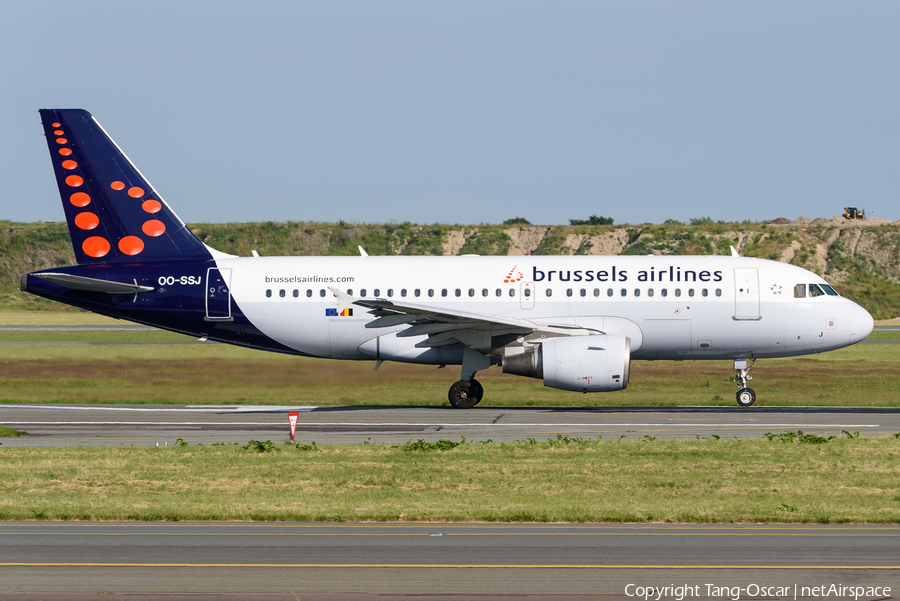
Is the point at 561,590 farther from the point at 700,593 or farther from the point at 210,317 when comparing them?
the point at 210,317

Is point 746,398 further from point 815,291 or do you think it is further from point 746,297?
point 815,291

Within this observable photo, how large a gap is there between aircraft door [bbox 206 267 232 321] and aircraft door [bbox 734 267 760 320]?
1537cm

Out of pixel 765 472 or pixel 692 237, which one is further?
pixel 692 237

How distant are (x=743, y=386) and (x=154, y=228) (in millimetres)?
18877

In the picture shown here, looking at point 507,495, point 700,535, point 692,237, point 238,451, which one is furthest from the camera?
point 692,237

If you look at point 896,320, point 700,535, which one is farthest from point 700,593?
point 896,320

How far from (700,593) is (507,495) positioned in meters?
5.95

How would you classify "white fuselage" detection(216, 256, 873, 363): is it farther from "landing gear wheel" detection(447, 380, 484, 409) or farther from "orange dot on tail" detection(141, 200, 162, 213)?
"orange dot on tail" detection(141, 200, 162, 213)

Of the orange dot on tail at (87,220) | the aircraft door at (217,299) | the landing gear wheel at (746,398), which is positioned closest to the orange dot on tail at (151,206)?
the orange dot on tail at (87,220)

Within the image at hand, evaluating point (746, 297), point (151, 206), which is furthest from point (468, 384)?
point (151, 206)

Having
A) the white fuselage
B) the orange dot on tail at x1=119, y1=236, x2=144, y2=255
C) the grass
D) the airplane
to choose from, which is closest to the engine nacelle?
the airplane

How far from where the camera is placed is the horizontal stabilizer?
3028 centimetres

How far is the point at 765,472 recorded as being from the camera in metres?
17.5

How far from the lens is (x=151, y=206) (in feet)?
105
